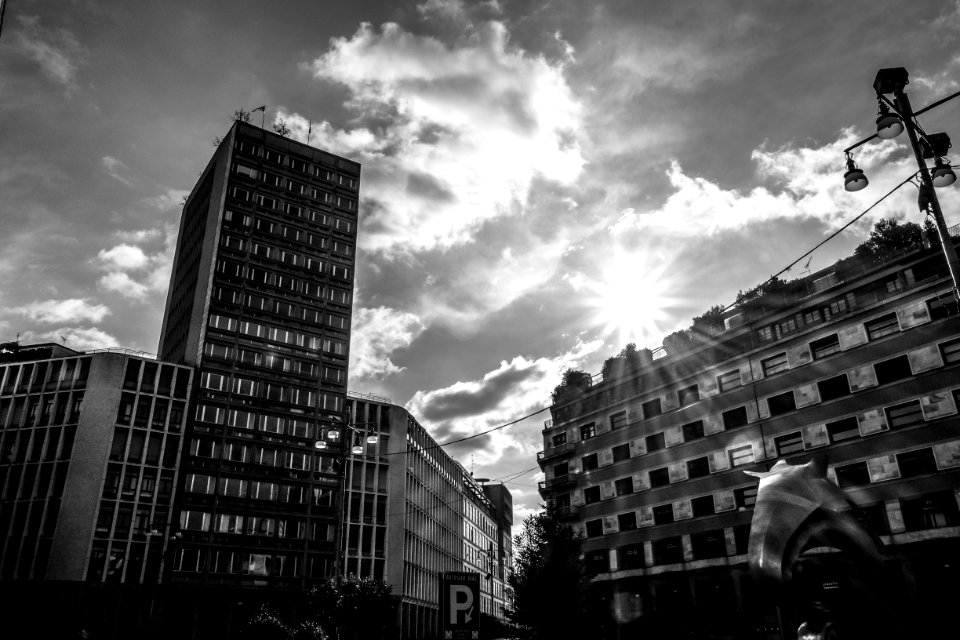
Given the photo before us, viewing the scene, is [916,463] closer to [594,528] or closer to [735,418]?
[735,418]

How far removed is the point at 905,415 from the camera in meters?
36.2

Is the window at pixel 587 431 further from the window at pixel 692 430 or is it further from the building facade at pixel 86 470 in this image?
the building facade at pixel 86 470

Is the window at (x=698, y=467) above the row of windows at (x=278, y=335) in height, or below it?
below

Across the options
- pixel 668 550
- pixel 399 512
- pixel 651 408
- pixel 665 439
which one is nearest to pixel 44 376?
pixel 399 512

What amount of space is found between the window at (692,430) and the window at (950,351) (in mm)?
16496

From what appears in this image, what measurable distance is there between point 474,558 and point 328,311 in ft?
194

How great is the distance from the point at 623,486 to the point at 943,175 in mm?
44596

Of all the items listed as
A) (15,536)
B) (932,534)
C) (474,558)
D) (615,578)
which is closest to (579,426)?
(615,578)

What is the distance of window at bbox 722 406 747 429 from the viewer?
4538 centimetres

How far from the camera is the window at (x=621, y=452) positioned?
53.8 meters

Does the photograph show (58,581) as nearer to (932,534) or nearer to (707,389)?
(707,389)

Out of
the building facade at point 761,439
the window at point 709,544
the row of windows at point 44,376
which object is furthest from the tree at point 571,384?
the row of windows at point 44,376

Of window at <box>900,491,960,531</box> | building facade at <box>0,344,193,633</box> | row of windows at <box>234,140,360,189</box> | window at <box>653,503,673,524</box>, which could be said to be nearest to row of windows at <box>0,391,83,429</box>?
building facade at <box>0,344,193,633</box>

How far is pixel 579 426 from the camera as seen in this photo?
196ft
